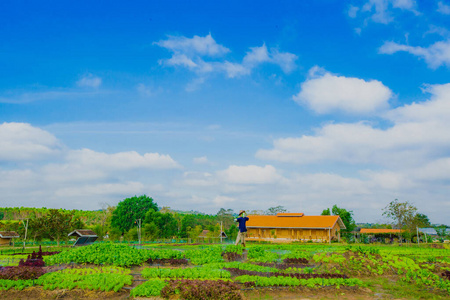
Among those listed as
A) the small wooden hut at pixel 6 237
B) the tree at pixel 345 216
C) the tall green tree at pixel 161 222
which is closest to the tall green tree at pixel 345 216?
the tree at pixel 345 216

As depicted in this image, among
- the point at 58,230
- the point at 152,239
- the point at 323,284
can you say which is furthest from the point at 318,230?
the point at 323,284

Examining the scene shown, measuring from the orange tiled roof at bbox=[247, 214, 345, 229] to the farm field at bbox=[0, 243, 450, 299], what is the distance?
30714mm

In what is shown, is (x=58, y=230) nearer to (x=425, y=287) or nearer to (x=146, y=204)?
(x=146, y=204)

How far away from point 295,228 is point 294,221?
2.24 metres

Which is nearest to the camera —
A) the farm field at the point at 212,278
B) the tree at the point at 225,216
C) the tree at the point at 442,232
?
the farm field at the point at 212,278

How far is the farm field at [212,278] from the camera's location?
1047 cm

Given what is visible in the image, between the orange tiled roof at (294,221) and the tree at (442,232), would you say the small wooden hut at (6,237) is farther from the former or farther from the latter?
the tree at (442,232)

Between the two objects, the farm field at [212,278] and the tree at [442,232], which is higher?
the farm field at [212,278]

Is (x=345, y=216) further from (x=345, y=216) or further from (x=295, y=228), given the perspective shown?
(x=295, y=228)

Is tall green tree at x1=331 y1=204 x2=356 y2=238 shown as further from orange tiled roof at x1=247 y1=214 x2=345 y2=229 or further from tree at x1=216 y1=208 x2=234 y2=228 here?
tree at x1=216 y1=208 x2=234 y2=228

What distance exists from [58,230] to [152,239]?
1502 cm

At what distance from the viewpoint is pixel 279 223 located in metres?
49.8

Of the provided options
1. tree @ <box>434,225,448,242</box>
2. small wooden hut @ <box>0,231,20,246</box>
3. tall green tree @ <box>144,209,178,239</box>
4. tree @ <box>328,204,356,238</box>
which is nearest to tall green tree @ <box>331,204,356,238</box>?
tree @ <box>328,204,356,238</box>

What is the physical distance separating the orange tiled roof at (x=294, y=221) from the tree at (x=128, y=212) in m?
28.1
